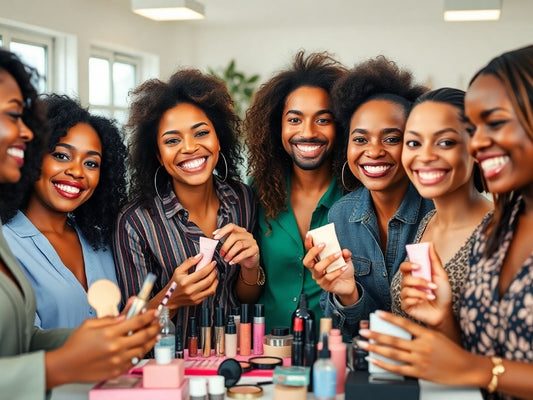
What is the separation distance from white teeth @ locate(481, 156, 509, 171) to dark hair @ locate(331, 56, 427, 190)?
0.93 metres

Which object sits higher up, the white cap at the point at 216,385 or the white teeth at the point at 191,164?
the white teeth at the point at 191,164

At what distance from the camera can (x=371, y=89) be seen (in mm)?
2729

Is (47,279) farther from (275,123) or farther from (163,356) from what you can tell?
(275,123)

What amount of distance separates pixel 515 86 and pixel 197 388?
3.70 feet

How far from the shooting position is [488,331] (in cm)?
182

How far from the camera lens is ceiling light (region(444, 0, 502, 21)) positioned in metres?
5.88

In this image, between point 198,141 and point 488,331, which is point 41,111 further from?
point 488,331

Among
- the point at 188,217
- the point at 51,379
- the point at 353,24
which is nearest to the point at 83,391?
the point at 51,379

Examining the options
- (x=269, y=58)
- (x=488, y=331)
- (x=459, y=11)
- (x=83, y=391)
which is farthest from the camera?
(x=269, y=58)

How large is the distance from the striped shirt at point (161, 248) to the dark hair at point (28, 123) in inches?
31.9

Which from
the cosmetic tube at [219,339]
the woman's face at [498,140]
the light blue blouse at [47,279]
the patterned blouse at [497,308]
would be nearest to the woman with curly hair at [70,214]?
the light blue blouse at [47,279]

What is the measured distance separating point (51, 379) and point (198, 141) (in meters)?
1.37

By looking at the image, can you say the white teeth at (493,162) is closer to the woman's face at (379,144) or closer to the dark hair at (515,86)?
the dark hair at (515,86)

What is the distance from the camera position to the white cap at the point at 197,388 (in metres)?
1.84
